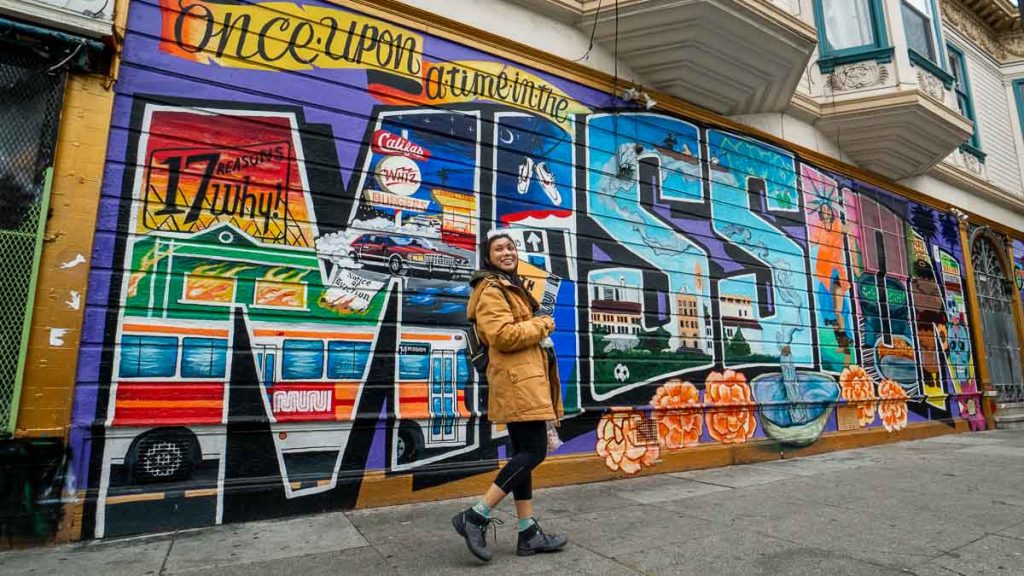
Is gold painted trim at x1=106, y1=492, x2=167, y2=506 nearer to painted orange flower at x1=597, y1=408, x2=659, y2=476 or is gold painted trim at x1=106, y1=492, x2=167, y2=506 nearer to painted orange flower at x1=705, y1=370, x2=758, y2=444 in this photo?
painted orange flower at x1=597, y1=408, x2=659, y2=476

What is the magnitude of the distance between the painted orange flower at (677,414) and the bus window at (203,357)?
4145 millimetres

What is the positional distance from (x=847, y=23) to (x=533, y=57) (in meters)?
6.31

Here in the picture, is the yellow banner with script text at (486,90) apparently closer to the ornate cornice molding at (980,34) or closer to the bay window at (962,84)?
the bay window at (962,84)

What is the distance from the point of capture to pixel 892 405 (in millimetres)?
8477

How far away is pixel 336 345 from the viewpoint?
4332mm

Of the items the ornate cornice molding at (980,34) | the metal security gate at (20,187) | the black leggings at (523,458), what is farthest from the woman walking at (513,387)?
the ornate cornice molding at (980,34)

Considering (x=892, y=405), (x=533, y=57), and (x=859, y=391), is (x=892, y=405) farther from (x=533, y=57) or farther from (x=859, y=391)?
(x=533, y=57)

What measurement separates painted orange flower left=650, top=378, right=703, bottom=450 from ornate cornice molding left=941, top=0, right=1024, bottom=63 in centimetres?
1138

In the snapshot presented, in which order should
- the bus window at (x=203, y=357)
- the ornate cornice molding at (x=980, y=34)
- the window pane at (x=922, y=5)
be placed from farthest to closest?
the ornate cornice molding at (x=980, y=34) < the window pane at (x=922, y=5) < the bus window at (x=203, y=357)

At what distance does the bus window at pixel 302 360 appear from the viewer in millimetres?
4121

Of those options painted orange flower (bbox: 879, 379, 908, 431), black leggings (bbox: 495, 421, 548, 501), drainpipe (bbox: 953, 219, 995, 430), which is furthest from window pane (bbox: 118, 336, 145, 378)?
drainpipe (bbox: 953, 219, 995, 430)

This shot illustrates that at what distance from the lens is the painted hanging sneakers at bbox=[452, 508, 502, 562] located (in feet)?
9.15

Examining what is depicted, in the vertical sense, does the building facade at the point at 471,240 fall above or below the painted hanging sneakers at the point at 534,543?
above

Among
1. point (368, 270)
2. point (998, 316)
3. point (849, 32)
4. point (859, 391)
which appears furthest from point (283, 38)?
point (998, 316)
